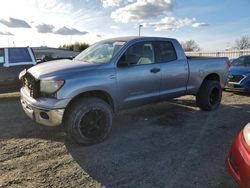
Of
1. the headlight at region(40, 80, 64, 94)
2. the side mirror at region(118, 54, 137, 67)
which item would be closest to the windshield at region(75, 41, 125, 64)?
the side mirror at region(118, 54, 137, 67)

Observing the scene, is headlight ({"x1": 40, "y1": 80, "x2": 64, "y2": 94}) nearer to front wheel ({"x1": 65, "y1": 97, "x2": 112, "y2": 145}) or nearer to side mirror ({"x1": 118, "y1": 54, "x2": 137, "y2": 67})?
front wheel ({"x1": 65, "y1": 97, "x2": 112, "y2": 145})

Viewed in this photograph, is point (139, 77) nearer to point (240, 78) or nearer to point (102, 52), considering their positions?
point (102, 52)

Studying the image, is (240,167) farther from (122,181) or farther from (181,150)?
(181,150)

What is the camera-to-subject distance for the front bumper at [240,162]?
264 cm

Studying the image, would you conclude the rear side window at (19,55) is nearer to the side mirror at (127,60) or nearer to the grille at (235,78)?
the side mirror at (127,60)

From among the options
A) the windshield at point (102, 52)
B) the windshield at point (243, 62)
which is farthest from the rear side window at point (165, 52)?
the windshield at point (243, 62)

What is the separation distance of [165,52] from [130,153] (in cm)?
258

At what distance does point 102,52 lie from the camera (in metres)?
5.53

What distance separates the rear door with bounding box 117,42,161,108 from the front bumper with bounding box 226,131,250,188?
2.45 metres

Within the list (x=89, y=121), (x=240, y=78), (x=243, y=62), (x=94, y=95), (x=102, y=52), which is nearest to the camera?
(x=89, y=121)

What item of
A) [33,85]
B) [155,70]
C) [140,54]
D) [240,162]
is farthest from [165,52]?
[240,162]

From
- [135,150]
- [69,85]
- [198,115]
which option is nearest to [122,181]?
[135,150]

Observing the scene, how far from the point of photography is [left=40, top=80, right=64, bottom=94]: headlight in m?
4.33

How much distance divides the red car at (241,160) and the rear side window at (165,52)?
3035 millimetres
